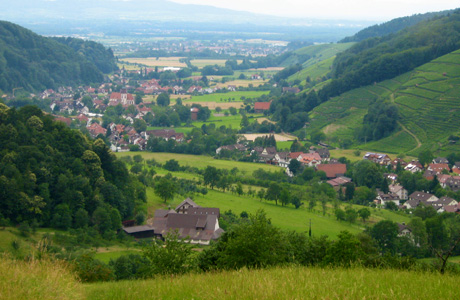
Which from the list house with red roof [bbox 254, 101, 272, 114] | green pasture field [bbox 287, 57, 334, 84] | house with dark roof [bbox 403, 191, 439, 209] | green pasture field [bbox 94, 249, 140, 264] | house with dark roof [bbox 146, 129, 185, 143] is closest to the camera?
green pasture field [bbox 94, 249, 140, 264]

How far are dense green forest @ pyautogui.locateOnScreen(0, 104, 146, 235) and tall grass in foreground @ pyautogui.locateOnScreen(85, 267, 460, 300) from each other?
16.6 m

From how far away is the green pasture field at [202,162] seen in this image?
4119 centimetres

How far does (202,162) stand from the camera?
42531mm

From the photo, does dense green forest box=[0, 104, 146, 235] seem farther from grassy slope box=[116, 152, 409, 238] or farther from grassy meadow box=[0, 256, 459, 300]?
grassy meadow box=[0, 256, 459, 300]

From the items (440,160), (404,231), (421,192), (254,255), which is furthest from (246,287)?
(440,160)

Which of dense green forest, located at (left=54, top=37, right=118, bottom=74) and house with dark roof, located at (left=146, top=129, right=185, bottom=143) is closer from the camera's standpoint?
house with dark roof, located at (left=146, top=129, right=185, bottom=143)

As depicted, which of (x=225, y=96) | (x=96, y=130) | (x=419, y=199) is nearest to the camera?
(x=419, y=199)

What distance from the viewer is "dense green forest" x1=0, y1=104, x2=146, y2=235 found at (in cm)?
2347

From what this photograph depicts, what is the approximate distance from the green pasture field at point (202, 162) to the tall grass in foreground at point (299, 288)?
31.8 meters

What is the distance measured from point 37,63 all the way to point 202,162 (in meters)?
50.2

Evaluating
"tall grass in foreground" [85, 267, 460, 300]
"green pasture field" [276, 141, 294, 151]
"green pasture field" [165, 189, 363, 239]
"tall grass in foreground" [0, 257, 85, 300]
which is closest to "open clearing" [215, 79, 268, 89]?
"green pasture field" [276, 141, 294, 151]

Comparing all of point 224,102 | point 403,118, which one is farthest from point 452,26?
point 224,102

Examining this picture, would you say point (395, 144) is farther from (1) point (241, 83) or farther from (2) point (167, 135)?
(1) point (241, 83)

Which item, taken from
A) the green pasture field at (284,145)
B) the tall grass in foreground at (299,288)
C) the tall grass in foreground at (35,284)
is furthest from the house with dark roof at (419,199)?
the tall grass in foreground at (35,284)
